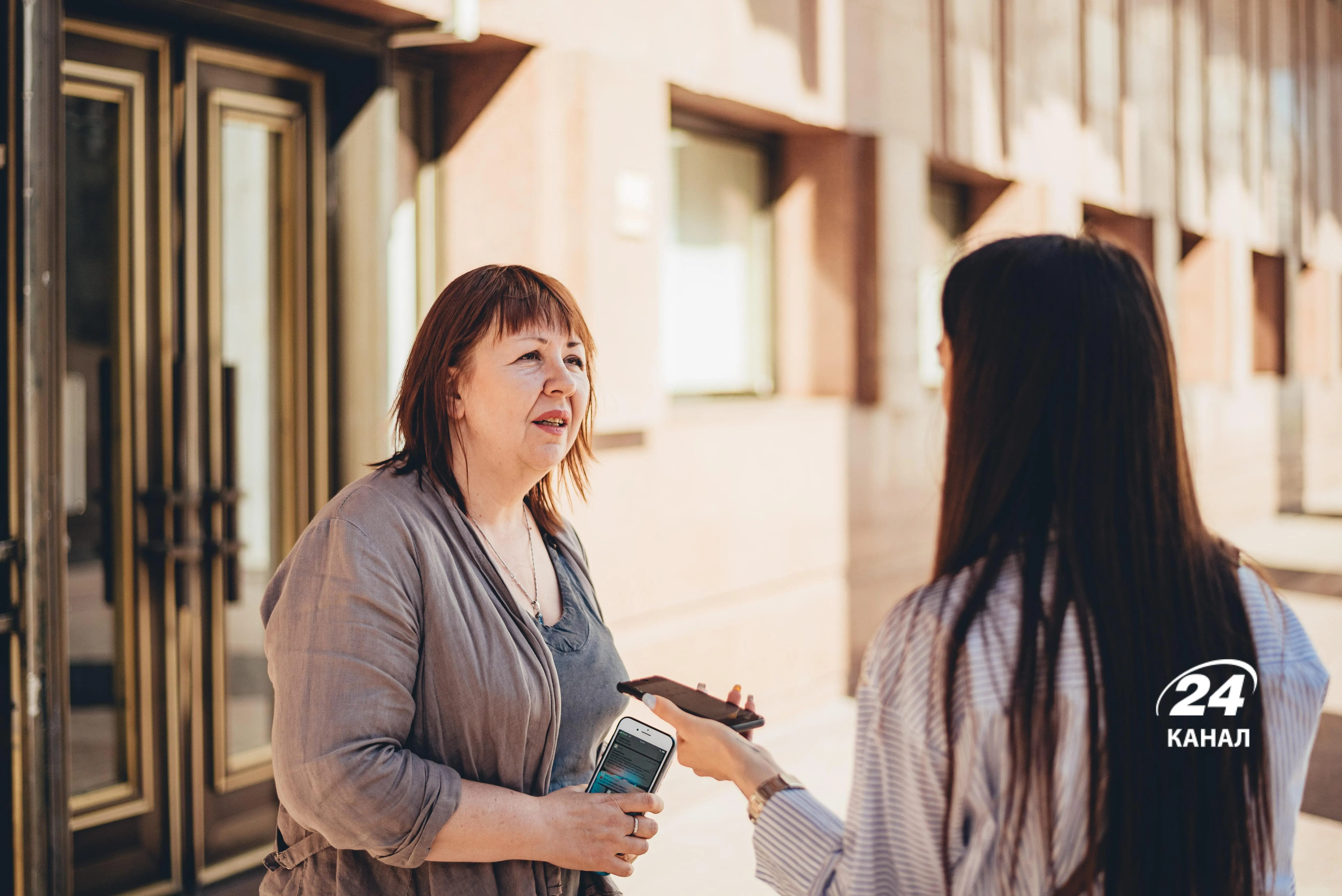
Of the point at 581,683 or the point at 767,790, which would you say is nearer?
the point at 767,790

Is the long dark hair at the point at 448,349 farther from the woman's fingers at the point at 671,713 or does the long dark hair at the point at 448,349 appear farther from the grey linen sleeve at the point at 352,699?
the woman's fingers at the point at 671,713

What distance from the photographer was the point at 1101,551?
1484 millimetres

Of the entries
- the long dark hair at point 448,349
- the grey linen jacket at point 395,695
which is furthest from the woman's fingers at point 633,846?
the long dark hair at point 448,349

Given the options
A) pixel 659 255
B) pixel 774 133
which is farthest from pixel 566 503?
pixel 774 133

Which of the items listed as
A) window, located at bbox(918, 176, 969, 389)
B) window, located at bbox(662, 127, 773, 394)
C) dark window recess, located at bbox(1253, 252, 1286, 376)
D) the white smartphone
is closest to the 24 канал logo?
the white smartphone

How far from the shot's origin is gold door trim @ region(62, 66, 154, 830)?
4000 mm

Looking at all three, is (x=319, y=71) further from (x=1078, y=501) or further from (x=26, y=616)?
(x=1078, y=501)

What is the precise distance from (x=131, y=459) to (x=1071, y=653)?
337 cm

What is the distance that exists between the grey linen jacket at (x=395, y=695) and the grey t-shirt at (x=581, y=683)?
9cm

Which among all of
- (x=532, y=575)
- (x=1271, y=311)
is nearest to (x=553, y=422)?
(x=532, y=575)

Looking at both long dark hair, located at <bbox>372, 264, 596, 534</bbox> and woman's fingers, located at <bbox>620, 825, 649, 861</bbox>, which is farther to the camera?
long dark hair, located at <bbox>372, 264, 596, 534</bbox>

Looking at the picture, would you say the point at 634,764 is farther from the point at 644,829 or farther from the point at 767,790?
the point at 767,790

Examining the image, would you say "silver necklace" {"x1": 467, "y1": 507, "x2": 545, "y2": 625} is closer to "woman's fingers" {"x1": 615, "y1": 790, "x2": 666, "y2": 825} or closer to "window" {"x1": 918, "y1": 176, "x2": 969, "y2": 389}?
"woman's fingers" {"x1": 615, "y1": 790, "x2": 666, "y2": 825}

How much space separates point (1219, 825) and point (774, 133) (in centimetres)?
599
